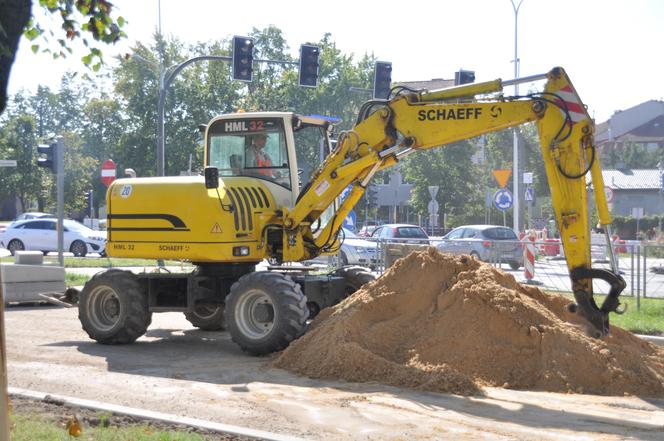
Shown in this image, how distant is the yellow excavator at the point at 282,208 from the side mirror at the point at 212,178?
0.01 m

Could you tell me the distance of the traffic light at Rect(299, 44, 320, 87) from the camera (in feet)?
87.3

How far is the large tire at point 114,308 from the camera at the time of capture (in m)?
12.6

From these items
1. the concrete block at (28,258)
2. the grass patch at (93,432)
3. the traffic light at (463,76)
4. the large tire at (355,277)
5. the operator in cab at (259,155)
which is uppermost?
the traffic light at (463,76)

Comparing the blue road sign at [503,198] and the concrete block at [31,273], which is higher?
the blue road sign at [503,198]

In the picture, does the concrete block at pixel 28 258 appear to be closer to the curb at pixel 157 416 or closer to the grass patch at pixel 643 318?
the curb at pixel 157 416

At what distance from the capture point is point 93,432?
709cm

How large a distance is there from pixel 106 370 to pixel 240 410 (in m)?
2.96

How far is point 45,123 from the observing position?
4343 inches

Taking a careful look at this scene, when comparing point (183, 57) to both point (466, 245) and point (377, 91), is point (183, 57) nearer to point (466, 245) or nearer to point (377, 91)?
point (377, 91)

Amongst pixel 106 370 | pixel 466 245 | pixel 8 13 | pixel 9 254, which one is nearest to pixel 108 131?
pixel 9 254

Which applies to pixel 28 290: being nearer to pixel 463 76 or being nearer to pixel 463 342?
pixel 463 342

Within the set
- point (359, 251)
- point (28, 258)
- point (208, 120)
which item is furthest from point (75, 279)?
point (208, 120)

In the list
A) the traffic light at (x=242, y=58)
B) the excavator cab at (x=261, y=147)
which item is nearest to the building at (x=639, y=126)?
the traffic light at (x=242, y=58)

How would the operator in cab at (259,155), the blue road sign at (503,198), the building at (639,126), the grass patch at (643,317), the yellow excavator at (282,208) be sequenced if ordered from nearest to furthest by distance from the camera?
the yellow excavator at (282,208) → the operator in cab at (259,155) → the grass patch at (643,317) → the blue road sign at (503,198) → the building at (639,126)
